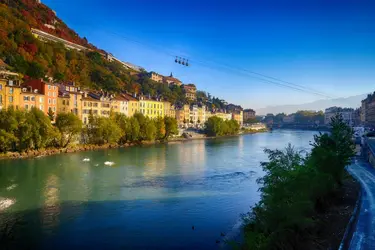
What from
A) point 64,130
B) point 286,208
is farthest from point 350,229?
point 64,130

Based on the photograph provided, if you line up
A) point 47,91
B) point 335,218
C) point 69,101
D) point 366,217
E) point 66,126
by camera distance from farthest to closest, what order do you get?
point 69,101, point 47,91, point 66,126, point 335,218, point 366,217

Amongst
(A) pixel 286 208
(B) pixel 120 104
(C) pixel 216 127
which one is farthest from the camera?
(C) pixel 216 127

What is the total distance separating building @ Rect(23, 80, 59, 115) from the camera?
33.6 metres

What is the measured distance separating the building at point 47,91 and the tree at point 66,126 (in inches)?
112

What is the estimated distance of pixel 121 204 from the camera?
13453 mm

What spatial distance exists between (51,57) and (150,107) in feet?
63.9

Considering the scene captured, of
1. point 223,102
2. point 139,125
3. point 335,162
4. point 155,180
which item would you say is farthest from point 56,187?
point 223,102

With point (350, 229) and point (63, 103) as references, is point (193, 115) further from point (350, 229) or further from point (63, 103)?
point (350, 229)

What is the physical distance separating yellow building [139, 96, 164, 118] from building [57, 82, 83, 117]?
46.4 feet

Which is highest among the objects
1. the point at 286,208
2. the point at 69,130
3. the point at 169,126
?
the point at 169,126

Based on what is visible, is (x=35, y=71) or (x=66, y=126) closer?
(x=66, y=126)

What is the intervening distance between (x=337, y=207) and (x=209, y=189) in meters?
6.05

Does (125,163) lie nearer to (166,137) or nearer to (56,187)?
(56,187)

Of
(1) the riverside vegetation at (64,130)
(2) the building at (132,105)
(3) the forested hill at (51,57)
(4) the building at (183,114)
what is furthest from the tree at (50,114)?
(4) the building at (183,114)
